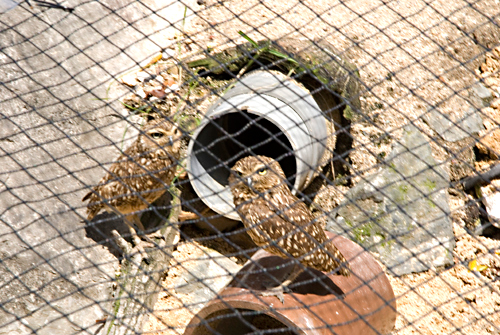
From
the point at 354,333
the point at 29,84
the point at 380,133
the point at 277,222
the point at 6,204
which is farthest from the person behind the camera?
the point at 380,133

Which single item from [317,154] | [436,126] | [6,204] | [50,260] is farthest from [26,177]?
[436,126]

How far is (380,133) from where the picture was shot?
4871 millimetres

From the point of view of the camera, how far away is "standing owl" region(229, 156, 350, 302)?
3.36 m

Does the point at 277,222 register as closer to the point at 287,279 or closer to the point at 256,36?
the point at 287,279

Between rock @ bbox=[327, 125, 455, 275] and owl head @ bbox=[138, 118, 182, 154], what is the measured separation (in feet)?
4.54

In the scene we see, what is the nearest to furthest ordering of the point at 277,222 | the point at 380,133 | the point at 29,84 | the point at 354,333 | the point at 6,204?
the point at 354,333
the point at 277,222
the point at 6,204
the point at 29,84
the point at 380,133

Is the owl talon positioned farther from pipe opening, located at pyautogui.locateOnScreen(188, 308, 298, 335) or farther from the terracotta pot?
pipe opening, located at pyautogui.locateOnScreen(188, 308, 298, 335)

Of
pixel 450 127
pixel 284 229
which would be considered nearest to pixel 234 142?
pixel 284 229

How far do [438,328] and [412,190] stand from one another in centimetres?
117

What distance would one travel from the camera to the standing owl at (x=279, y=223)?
3.36m

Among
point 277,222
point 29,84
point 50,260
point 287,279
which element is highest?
point 277,222

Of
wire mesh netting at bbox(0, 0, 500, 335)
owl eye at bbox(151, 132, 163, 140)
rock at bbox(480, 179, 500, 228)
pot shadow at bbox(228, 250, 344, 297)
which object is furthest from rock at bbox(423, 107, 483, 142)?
owl eye at bbox(151, 132, 163, 140)

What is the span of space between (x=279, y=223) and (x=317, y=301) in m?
Answer: 0.53

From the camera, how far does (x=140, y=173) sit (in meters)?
4.07
